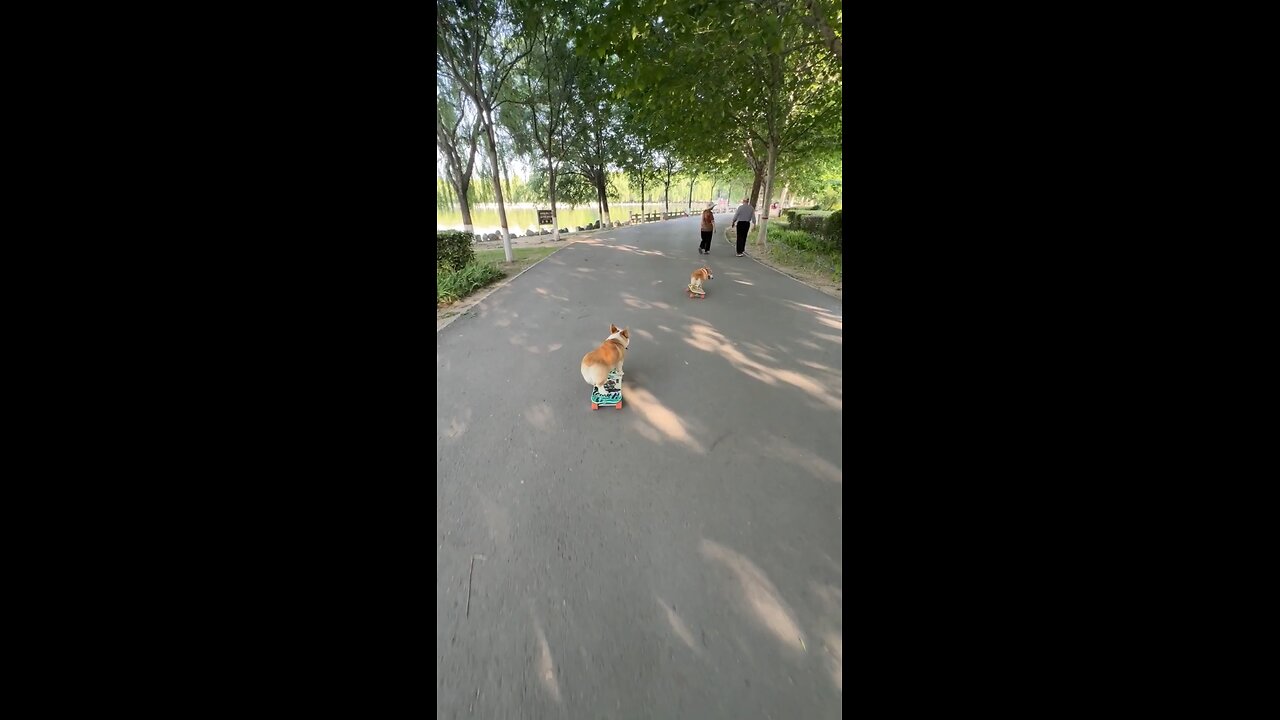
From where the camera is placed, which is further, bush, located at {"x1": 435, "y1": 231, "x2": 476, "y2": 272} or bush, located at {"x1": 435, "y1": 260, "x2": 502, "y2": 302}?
bush, located at {"x1": 435, "y1": 231, "x2": 476, "y2": 272}

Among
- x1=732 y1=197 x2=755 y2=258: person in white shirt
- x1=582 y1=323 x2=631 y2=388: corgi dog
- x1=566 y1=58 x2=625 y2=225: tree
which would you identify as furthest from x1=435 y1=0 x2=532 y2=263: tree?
x1=582 y1=323 x2=631 y2=388: corgi dog

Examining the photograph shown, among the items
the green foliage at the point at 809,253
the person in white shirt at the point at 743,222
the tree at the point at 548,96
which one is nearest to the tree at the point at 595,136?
the tree at the point at 548,96

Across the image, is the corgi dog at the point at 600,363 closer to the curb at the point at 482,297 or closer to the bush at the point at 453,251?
the curb at the point at 482,297

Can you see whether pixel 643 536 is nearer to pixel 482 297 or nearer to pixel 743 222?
pixel 482 297

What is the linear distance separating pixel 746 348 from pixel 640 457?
7.83 ft

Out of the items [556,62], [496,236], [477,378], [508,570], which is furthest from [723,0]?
[496,236]

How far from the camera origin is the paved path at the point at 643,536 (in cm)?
145

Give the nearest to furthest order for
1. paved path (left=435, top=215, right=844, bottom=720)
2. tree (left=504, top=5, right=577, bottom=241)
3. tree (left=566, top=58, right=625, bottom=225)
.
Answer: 1. paved path (left=435, top=215, right=844, bottom=720)
2. tree (left=504, top=5, right=577, bottom=241)
3. tree (left=566, top=58, right=625, bottom=225)

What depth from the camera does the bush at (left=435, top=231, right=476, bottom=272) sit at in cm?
776

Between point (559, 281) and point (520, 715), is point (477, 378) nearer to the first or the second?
point (520, 715)

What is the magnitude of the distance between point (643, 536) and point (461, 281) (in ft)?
21.1

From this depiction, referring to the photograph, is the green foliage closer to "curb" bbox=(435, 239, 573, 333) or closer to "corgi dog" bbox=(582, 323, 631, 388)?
"corgi dog" bbox=(582, 323, 631, 388)

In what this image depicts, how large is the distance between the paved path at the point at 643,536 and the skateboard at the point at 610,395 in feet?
0.25

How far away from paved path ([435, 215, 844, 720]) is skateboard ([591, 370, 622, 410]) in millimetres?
76
